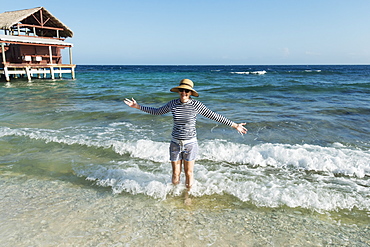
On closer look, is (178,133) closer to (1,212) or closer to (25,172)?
(1,212)

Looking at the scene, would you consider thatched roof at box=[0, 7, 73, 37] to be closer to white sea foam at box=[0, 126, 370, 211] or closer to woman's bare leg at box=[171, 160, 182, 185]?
white sea foam at box=[0, 126, 370, 211]

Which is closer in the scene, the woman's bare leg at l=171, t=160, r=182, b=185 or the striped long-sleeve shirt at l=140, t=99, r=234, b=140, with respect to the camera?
the striped long-sleeve shirt at l=140, t=99, r=234, b=140

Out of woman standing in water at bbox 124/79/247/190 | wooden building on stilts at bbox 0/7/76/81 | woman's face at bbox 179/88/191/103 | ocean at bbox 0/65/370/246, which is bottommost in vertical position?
ocean at bbox 0/65/370/246

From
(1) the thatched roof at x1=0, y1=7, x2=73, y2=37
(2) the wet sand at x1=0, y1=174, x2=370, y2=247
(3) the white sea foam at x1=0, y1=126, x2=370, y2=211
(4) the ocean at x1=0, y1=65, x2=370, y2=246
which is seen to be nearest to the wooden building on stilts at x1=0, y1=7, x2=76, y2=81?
(1) the thatched roof at x1=0, y1=7, x2=73, y2=37

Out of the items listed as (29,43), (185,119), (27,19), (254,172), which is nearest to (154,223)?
(185,119)

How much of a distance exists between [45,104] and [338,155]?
1402 cm

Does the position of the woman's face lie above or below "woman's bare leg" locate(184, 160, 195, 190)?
above

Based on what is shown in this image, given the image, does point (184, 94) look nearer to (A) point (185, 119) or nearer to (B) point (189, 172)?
(A) point (185, 119)

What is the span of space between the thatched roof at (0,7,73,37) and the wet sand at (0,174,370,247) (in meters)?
27.2

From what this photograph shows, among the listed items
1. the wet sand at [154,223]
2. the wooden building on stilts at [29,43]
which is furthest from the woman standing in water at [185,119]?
the wooden building on stilts at [29,43]

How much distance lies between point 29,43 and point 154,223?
29132 millimetres

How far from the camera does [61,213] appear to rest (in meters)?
4.01

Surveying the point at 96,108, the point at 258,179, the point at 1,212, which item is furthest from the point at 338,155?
the point at 96,108

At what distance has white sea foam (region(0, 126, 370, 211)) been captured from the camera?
15.0 feet
